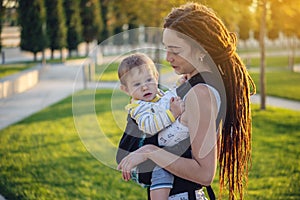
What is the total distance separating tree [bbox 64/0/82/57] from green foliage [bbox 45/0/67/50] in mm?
3557

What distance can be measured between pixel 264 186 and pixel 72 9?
109ft

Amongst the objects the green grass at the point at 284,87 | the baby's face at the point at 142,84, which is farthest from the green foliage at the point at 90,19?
the baby's face at the point at 142,84

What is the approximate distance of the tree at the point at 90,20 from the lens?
41750 millimetres

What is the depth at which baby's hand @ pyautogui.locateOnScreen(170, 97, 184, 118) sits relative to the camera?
7.20ft

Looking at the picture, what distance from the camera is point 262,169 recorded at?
24.5 ft

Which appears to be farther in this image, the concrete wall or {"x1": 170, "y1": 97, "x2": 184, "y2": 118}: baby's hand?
the concrete wall

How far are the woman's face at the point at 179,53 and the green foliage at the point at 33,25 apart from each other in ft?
89.8

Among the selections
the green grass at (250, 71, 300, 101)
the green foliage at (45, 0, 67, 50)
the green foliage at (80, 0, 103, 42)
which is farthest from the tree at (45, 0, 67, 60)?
the green grass at (250, 71, 300, 101)

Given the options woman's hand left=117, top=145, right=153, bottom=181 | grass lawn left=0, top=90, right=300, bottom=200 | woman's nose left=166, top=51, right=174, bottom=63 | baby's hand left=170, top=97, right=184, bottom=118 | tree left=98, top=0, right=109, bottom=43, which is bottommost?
tree left=98, top=0, right=109, bottom=43

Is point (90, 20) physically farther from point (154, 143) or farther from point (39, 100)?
point (154, 143)

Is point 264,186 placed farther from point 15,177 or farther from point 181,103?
point 181,103

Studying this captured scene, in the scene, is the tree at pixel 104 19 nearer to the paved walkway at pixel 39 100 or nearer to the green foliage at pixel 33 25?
the green foliage at pixel 33 25

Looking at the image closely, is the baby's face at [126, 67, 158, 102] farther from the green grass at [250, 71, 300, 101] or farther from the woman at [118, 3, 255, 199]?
the green grass at [250, 71, 300, 101]

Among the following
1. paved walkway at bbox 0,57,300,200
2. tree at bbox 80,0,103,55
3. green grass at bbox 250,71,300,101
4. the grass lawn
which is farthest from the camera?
tree at bbox 80,0,103,55
